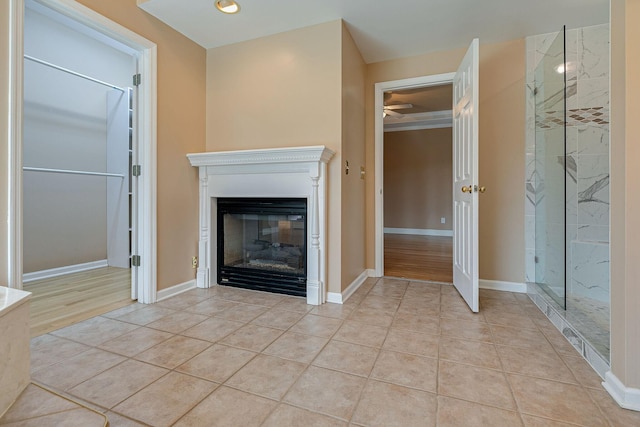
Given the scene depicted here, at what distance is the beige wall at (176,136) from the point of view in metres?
2.41

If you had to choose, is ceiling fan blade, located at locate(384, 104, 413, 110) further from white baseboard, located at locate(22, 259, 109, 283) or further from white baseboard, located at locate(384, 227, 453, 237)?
white baseboard, located at locate(22, 259, 109, 283)

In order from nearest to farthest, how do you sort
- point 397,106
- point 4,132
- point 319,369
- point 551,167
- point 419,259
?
point 319,369 < point 4,132 < point 551,167 < point 419,259 < point 397,106

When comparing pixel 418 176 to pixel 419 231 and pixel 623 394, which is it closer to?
pixel 419 231

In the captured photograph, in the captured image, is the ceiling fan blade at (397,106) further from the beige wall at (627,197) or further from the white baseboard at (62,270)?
the white baseboard at (62,270)

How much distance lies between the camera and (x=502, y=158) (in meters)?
2.81

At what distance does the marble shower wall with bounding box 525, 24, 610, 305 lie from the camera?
2.43 meters

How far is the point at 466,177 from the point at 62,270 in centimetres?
417

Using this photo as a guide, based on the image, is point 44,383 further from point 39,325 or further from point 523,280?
point 523,280

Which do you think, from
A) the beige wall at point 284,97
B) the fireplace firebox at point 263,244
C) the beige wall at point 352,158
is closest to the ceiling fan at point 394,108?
the beige wall at point 352,158

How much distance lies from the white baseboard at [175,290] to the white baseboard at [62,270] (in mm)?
1402

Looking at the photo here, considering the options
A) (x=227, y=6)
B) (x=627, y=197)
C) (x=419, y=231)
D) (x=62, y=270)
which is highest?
(x=227, y=6)

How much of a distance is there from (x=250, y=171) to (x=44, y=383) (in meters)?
1.81

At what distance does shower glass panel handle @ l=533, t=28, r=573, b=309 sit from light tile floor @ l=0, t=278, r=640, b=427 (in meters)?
Answer: 0.62

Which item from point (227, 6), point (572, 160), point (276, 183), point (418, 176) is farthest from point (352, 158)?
point (418, 176)
